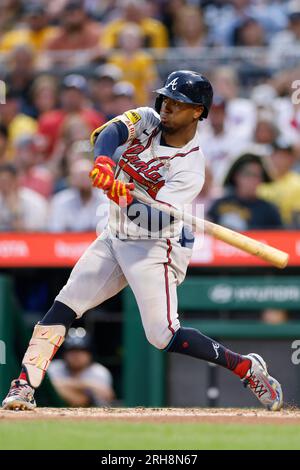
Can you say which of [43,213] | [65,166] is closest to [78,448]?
[43,213]

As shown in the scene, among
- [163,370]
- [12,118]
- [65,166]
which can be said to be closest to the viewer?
[163,370]

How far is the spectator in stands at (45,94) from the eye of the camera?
36.6 feet

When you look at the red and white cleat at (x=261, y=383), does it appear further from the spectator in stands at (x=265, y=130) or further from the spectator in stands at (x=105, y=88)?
the spectator in stands at (x=105, y=88)

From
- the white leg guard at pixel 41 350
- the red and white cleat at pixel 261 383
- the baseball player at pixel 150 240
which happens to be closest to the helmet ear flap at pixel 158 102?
the baseball player at pixel 150 240

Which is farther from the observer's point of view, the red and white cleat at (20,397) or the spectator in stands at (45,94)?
the spectator in stands at (45,94)

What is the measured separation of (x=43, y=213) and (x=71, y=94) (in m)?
1.75

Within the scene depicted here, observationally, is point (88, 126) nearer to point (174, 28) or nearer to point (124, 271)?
point (174, 28)

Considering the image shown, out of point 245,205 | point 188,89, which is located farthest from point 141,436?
point 245,205

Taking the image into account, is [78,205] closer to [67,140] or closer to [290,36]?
[67,140]

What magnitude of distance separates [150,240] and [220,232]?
0.37 metres

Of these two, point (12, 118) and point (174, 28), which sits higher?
Result: point (174, 28)

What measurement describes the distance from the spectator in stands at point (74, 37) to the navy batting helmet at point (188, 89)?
19.9ft

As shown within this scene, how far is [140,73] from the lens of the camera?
11.1 m

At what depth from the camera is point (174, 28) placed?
38.9ft
